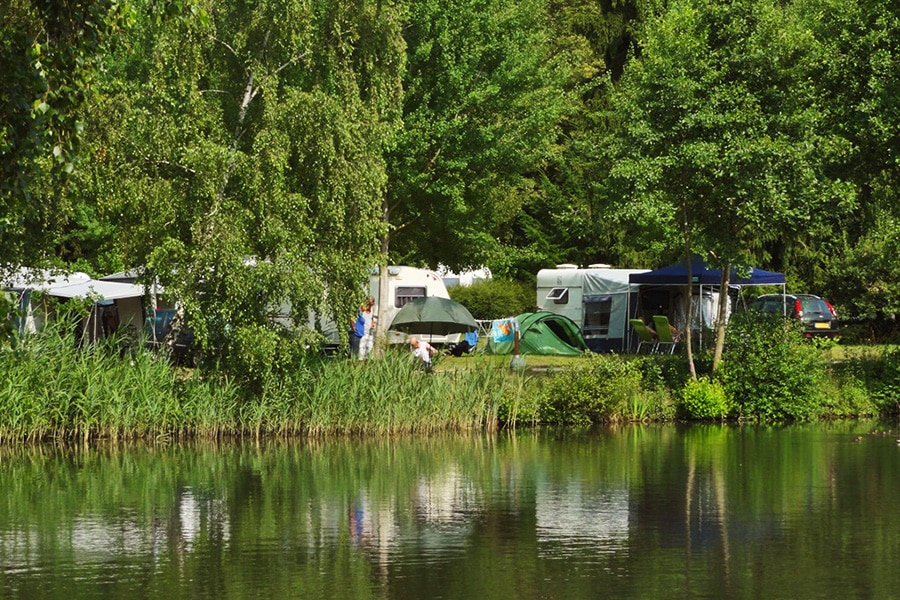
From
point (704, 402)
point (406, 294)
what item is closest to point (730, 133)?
point (704, 402)

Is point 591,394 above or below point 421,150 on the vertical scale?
below

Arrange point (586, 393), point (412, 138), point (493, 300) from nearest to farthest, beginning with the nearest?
1. point (586, 393)
2. point (412, 138)
3. point (493, 300)

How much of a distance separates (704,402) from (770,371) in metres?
1.46

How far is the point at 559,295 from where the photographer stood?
1610 inches

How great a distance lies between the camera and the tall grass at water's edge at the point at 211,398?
2292cm

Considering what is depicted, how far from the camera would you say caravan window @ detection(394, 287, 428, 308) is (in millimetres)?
37969

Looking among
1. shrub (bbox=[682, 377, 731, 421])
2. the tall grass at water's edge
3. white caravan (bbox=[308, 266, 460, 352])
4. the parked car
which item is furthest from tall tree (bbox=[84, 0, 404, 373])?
the parked car

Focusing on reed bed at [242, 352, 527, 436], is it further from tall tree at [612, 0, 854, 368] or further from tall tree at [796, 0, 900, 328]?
tall tree at [796, 0, 900, 328]

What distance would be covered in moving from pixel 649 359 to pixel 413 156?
9.73 m

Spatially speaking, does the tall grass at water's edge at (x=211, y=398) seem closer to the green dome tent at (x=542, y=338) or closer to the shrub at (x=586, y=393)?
the shrub at (x=586, y=393)

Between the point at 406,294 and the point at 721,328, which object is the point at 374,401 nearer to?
the point at 721,328

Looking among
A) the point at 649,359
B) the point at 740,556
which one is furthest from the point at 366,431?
the point at 740,556

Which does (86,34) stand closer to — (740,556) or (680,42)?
(740,556)

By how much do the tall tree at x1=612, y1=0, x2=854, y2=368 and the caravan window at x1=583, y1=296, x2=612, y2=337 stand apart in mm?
11195
